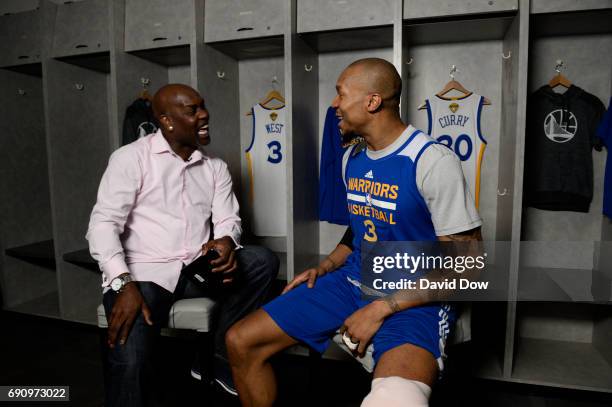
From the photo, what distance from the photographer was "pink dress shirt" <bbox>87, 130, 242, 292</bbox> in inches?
64.3

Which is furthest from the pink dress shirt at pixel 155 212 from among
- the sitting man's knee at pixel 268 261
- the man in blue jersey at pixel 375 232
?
the man in blue jersey at pixel 375 232

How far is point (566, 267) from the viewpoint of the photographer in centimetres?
257

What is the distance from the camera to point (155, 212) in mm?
1796

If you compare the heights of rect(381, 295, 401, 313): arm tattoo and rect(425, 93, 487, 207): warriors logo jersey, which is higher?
rect(425, 93, 487, 207): warriors logo jersey

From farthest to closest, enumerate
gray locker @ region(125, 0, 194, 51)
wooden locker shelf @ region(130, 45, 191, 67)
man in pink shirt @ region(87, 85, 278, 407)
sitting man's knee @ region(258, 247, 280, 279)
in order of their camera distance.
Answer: wooden locker shelf @ region(130, 45, 191, 67), gray locker @ region(125, 0, 194, 51), sitting man's knee @ region(258, 247, 280, 279), man in pink shirt @ region(87, 85, 278, 407)

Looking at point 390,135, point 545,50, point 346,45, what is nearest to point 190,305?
point 390,135

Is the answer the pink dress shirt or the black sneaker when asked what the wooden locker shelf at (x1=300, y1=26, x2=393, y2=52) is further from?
the black sneaker

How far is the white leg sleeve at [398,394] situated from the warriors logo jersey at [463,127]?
5.71 ft

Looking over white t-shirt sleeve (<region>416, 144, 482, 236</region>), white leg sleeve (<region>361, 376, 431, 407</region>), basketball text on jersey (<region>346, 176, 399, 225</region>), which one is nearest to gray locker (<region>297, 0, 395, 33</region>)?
basketball text on jersey (<region>346, 176, 399, 225</region>)

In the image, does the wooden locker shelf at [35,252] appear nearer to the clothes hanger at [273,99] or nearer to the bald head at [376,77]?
the clothes hanger at [273,99]

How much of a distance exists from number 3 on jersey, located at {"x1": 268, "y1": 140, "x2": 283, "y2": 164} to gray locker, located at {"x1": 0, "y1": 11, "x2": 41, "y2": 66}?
1606mm

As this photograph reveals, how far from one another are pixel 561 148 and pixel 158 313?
215 cm

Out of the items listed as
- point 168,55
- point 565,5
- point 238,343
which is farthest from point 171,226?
point 565,5

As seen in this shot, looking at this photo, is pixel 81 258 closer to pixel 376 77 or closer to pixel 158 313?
pixel 158 313
